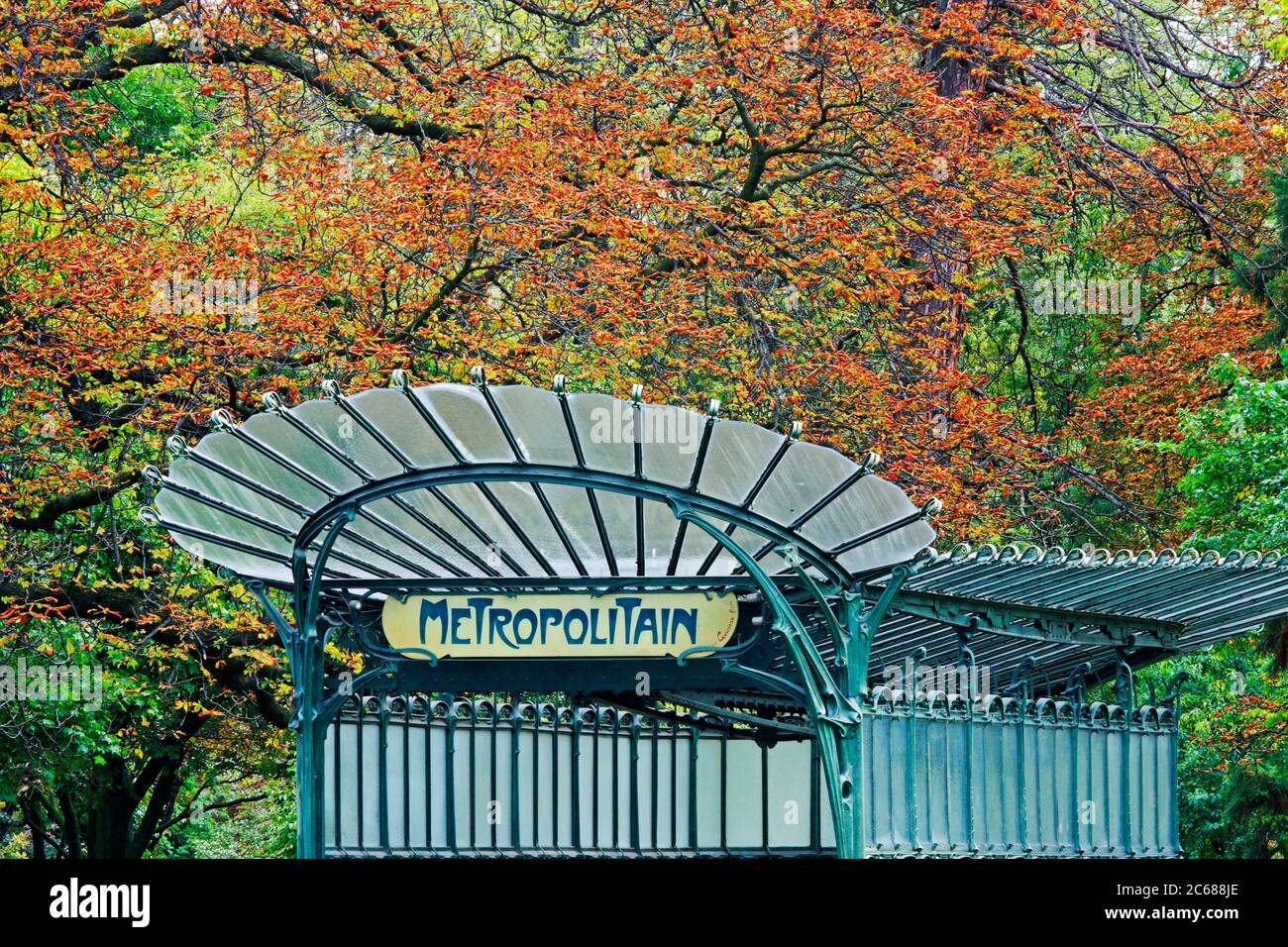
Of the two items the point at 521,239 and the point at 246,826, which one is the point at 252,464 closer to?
the point at 521,239

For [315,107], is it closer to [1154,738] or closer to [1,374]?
[1,374]

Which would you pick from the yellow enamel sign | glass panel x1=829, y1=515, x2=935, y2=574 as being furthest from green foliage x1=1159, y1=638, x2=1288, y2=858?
the yellow enamel sign

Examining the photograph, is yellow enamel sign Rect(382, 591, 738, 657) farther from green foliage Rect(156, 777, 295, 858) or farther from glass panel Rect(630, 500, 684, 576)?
green foliage Rect(156, 777, 295, 858)

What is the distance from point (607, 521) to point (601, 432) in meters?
1.01

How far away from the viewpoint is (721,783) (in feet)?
29.9

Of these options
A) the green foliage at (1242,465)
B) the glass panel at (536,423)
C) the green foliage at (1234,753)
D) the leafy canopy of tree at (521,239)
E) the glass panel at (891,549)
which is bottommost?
the green foliage at (1234,753)

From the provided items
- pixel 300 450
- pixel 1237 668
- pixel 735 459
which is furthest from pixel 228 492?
pixel 1237 668

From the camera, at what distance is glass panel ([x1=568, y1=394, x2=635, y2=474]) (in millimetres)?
7047

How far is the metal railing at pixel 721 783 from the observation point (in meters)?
7.89

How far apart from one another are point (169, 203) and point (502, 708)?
9.82 metres

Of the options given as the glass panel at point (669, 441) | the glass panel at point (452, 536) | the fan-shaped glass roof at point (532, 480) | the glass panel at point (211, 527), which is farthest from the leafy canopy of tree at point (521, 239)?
the glass panel at point (669, 441)

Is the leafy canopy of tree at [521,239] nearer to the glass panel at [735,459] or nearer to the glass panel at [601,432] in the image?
the glass panel at [601,432]

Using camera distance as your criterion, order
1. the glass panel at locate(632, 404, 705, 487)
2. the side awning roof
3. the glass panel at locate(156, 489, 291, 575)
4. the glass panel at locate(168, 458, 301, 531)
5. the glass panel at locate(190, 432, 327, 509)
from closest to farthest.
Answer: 1. the glass panel at locate(632, 404, 705, 487)
2. the glass panel at locate(190, 432, 327, 509)
3. the glass panel at locate(168, 458, 301, 531)
4. the glass panel at locate(156, 489, 291, 575)
5. the side awning roof

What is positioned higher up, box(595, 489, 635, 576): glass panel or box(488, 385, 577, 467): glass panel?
box(488, 385, 577, 467): glass panel
